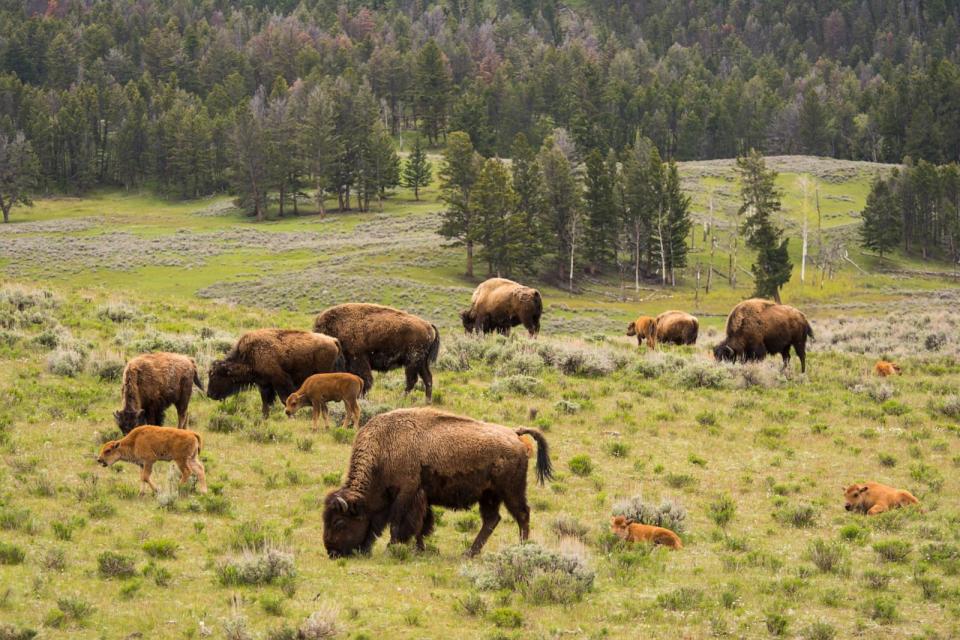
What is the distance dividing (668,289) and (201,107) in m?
62.9

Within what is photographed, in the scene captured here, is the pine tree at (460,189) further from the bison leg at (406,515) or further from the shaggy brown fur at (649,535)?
the bison leg at (406,515)

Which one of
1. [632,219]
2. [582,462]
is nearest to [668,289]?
[632,219]

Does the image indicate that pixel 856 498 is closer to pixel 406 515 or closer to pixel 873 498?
pixel 873 498

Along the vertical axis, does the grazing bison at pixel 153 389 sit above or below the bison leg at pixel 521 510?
above

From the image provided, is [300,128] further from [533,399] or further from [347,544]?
[347,544]

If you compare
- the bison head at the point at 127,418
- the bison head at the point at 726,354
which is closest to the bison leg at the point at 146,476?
the bison head at the point at 127,418

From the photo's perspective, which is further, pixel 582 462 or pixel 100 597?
pixel 582 462

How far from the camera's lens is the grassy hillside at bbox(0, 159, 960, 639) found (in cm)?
970

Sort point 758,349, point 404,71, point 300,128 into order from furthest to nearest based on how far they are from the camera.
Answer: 1. point 404,71
2. point 300,128
3. point 758,349

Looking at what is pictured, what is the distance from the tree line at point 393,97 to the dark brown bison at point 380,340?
73992 mm

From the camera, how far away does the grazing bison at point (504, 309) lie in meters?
30.0

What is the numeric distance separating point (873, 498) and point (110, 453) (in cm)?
1120

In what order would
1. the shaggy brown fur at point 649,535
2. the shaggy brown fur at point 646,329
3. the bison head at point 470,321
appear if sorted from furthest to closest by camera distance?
the shaggy brown fur at point 646,329 < the bison head at point 470,321 < the shaggy brown fur at point 649,535

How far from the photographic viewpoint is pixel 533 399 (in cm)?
2138
